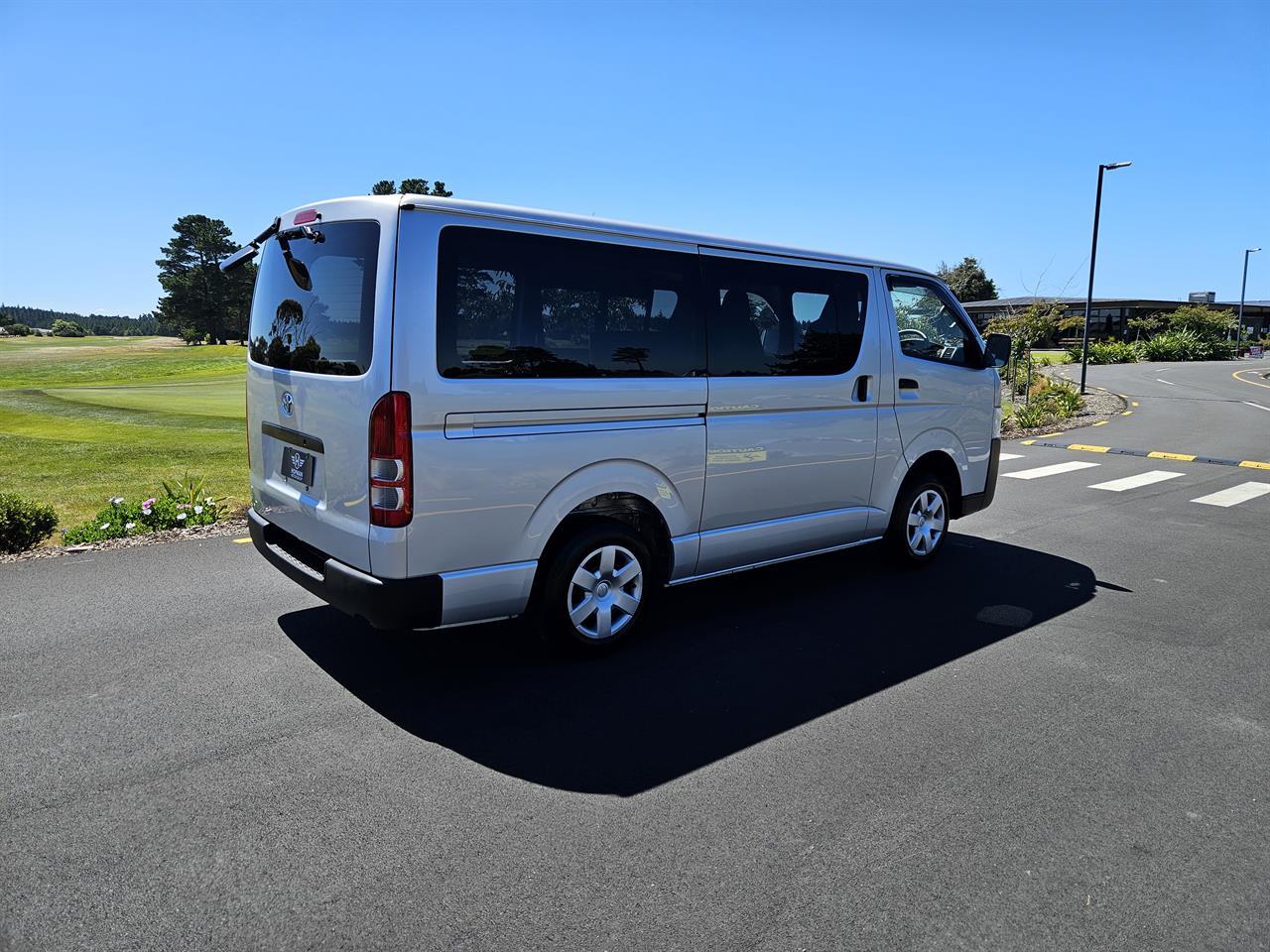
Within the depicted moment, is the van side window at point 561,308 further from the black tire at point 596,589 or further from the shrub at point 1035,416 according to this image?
the shrub at point 1035,416

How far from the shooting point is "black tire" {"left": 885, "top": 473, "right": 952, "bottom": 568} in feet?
19.8

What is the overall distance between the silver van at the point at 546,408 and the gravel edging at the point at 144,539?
2.77 m

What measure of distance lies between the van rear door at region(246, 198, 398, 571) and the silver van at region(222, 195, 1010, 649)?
0.05ft

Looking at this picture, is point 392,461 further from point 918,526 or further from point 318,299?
point 918,526

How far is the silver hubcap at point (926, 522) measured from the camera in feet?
20.1

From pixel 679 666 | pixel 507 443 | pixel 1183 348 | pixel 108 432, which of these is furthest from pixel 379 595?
pixel 1183 348

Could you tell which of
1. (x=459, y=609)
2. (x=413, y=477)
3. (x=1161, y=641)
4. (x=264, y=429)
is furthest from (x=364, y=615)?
(x=1161, y=641)

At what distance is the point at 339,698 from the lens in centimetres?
393

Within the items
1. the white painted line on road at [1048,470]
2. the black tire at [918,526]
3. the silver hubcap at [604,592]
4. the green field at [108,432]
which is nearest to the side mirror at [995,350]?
the black tire at [918,526]

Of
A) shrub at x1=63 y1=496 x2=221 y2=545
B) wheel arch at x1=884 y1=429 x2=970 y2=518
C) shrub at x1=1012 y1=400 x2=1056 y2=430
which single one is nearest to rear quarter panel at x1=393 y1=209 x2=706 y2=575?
wheel arch at x1=884 y1=429 x2=970 y2=518

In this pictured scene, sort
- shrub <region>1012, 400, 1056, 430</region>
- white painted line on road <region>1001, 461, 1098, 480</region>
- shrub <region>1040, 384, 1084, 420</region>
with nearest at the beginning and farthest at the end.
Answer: white painted line on road <region>1001, 461, 1098, 480</region>
shrub <region>1012, 400, 1056, 430</region>
shrub <region>1040, 384, 1084, 420</region>

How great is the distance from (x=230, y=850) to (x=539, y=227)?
2.85 m

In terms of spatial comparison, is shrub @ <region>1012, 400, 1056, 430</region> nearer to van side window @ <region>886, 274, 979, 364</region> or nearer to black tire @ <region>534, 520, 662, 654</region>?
van side window @ <region>886, 274, 979, 364</region>

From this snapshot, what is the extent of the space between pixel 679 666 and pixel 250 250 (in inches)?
132
